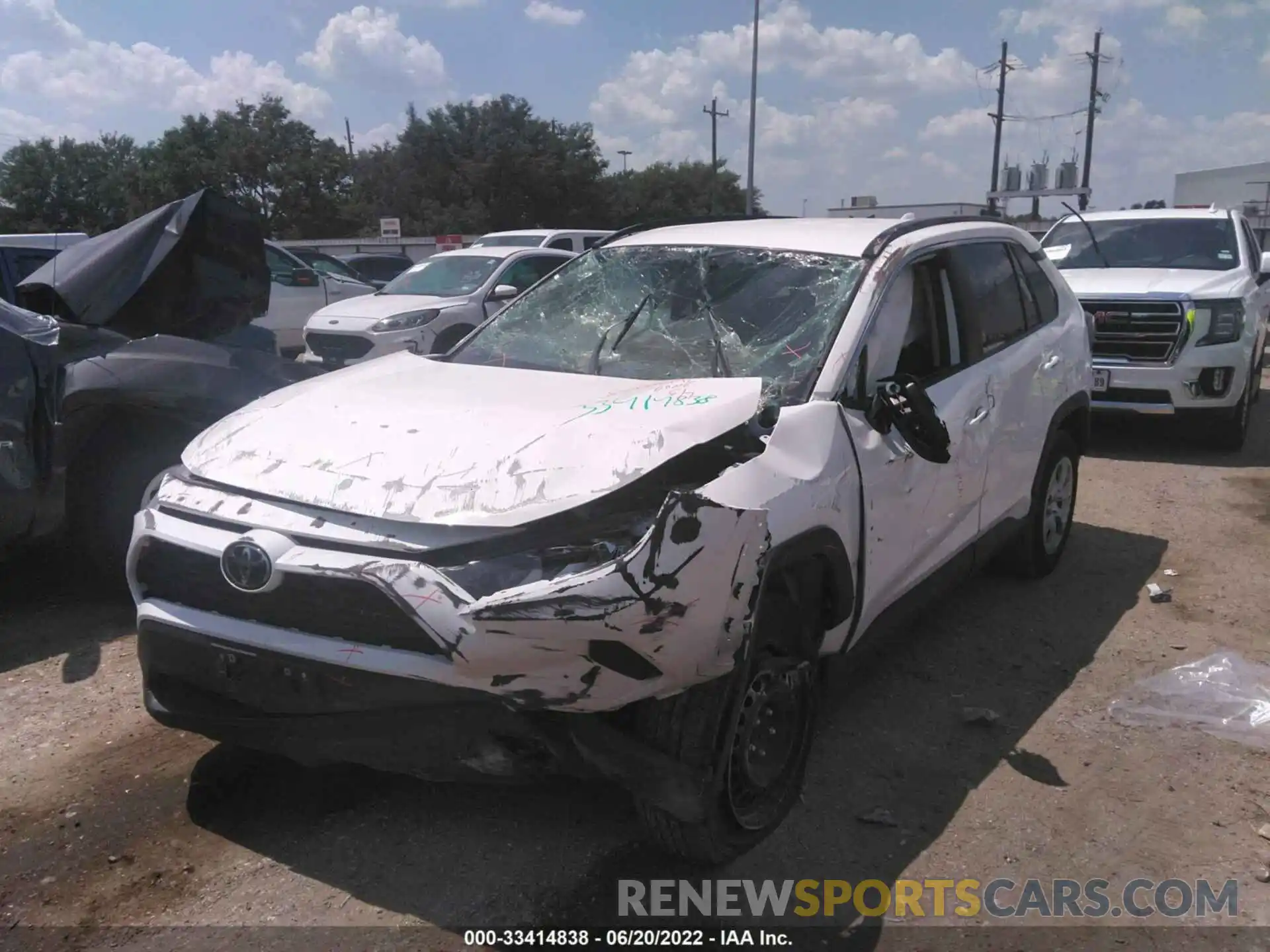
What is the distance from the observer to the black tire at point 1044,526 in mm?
5094

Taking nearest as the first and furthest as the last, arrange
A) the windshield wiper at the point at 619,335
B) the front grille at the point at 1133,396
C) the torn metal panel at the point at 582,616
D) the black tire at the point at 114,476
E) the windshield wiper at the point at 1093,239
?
1. the torn metal panel at the point at 582,616
2. the windshield wiper at the point at 619,335
3. the black tire at the point at 114,476
4. the front grille at the point at 1133,396
5. the windshield wiper at the point at 1093,239

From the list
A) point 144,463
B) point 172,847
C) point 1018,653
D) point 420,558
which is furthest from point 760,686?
point 144,463

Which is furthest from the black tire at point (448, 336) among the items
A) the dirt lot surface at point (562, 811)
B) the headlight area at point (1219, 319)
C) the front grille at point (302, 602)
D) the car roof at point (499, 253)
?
the front grille at point (302, 602)

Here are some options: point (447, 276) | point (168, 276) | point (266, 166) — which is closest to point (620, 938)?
point (168, 276)

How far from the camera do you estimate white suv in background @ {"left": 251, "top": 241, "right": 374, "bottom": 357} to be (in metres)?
12.1

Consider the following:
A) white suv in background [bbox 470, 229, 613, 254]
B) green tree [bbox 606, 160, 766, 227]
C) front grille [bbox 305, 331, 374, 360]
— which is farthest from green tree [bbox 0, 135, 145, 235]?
front grille [bbox 305, 331, 374, 360]

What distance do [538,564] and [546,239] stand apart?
13686 millimetres

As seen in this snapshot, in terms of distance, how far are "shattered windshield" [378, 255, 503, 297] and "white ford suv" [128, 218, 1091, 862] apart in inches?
318

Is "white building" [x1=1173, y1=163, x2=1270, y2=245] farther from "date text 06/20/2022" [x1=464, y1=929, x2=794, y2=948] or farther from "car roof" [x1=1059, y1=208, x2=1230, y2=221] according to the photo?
"date text 06/20/2022" [x1=464, y1=929, x2=794, y2=948]

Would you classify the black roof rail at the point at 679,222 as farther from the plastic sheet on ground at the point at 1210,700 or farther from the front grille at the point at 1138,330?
the front grille at the point at 1138,330

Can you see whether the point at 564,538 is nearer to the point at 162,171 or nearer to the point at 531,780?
the point at 531,780

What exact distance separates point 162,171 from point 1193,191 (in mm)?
43628

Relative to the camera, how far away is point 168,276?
18.9 ft

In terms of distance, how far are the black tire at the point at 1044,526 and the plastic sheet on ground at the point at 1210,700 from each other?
3.21 feet
